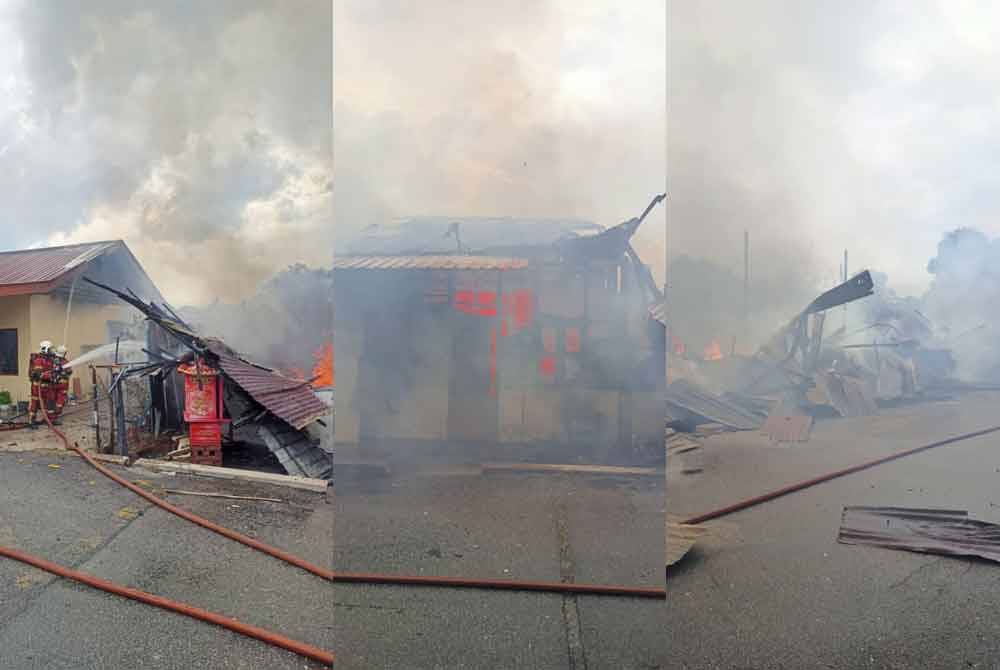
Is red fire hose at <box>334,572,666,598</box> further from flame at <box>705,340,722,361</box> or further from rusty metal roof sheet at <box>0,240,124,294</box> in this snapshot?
rusty metal roof sheet at <box>0,240,124,294</box>

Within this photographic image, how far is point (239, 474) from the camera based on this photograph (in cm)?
211

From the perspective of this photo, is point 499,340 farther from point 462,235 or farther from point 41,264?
point 41,264

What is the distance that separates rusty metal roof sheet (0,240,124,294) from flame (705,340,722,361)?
7.78ft

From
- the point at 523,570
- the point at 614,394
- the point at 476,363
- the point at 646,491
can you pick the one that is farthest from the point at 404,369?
the point at 646,491

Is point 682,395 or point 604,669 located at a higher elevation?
point 682,395

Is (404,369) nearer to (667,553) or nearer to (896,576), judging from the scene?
(667,553)

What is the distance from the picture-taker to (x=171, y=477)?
2.04 meters

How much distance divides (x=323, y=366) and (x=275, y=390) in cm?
32

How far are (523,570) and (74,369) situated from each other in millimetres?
2134

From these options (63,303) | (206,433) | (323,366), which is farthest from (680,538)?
(63,303)

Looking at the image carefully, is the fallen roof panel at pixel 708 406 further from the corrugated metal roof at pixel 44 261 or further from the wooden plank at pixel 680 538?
the corrugated metal roof at pixel 44 261

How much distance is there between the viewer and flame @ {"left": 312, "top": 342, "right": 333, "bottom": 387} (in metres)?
1.97

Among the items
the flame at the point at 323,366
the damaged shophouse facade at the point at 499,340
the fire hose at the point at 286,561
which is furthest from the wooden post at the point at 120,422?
the damaged shophouse facade at the point at 499,340

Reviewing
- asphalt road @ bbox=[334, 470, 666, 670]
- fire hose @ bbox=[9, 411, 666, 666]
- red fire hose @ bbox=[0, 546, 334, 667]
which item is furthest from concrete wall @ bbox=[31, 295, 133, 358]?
asphalt road @ bbox=[334, 470, 666, 670]
